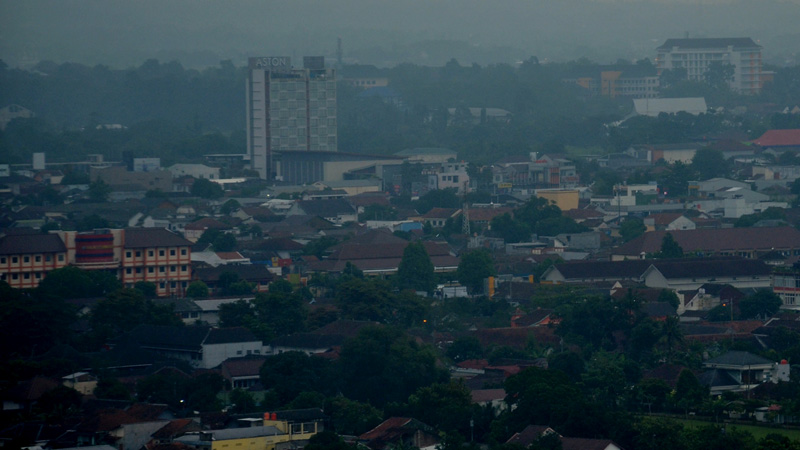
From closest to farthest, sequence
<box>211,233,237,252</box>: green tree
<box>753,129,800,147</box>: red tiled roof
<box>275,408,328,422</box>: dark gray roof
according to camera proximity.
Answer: <box>275,408,328,422</box>: dark gray roof, <box>211,233,237,252</box>: green tree, <box>753,129,800,147</box>: red tiled roof

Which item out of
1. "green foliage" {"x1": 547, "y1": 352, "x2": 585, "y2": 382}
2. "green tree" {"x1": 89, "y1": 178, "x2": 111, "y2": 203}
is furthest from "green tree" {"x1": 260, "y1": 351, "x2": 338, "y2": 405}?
"green tree" {"x1": 89, "y1": 178, "x2": 111, "y2": 203}

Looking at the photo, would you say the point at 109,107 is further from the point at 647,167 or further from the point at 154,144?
the point at 647,167

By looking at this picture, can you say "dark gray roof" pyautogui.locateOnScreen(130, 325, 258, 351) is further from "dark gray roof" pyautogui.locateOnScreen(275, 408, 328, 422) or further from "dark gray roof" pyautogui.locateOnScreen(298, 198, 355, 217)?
"dark gray roof" pyautogui.locateOnScreen(298, 198, 355, 217)

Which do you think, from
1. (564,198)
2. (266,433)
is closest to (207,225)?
(564,198)

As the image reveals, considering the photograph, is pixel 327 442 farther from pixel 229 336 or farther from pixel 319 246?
pixel 319 246

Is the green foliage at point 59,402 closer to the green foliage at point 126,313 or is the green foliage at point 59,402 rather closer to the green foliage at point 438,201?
the green foliage at point 126,313

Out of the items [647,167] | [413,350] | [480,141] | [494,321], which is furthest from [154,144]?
[413,350]

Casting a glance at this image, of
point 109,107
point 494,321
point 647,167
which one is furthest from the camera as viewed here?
point 109,107
